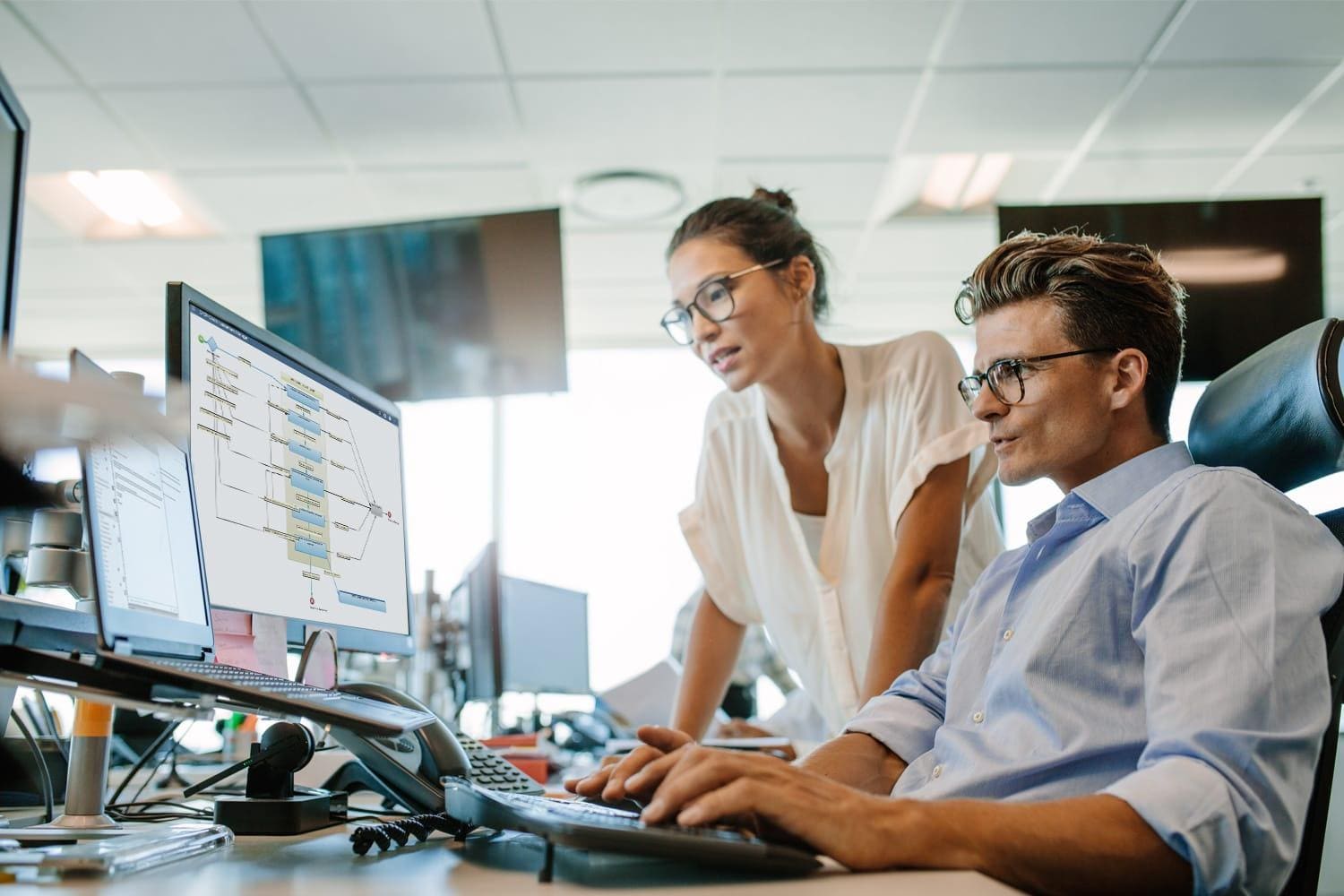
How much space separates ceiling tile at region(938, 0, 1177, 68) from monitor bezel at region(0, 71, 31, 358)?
259 cm

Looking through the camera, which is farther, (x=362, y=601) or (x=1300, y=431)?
(x=362, y=601)

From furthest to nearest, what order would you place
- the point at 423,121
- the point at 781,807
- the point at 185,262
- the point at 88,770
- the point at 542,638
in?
the point at 185,262 → the point at 423,121 → the point at 542,638 → the point at 88,770 → the point at 781,807

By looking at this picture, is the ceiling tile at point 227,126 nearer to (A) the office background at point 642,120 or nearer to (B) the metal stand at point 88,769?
(A) the office background at point 642,120

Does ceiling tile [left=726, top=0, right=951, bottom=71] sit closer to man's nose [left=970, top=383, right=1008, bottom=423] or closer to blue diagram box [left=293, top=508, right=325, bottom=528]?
man's nose [left=970, top=383, right=1008, bottom=423]

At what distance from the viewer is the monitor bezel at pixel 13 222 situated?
3.71 feet

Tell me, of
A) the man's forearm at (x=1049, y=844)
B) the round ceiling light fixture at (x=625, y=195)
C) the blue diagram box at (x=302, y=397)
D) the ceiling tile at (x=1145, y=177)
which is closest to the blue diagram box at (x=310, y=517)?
the blue diagram box at (x=302, y=397)

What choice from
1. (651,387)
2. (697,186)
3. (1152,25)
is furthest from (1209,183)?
(651,387)

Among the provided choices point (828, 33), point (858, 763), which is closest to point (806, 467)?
point (858, 763)

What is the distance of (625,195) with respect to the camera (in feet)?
13.7

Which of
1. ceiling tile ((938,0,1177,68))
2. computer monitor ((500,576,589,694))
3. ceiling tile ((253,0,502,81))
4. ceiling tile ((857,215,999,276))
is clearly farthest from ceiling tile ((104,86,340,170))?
ceiling tile ((857,215,999,276))

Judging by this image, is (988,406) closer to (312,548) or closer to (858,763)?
(858,763)

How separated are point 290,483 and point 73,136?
3301 millimetres

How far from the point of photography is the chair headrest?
3.04 ft

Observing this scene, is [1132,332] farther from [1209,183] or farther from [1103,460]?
[1209,183]
